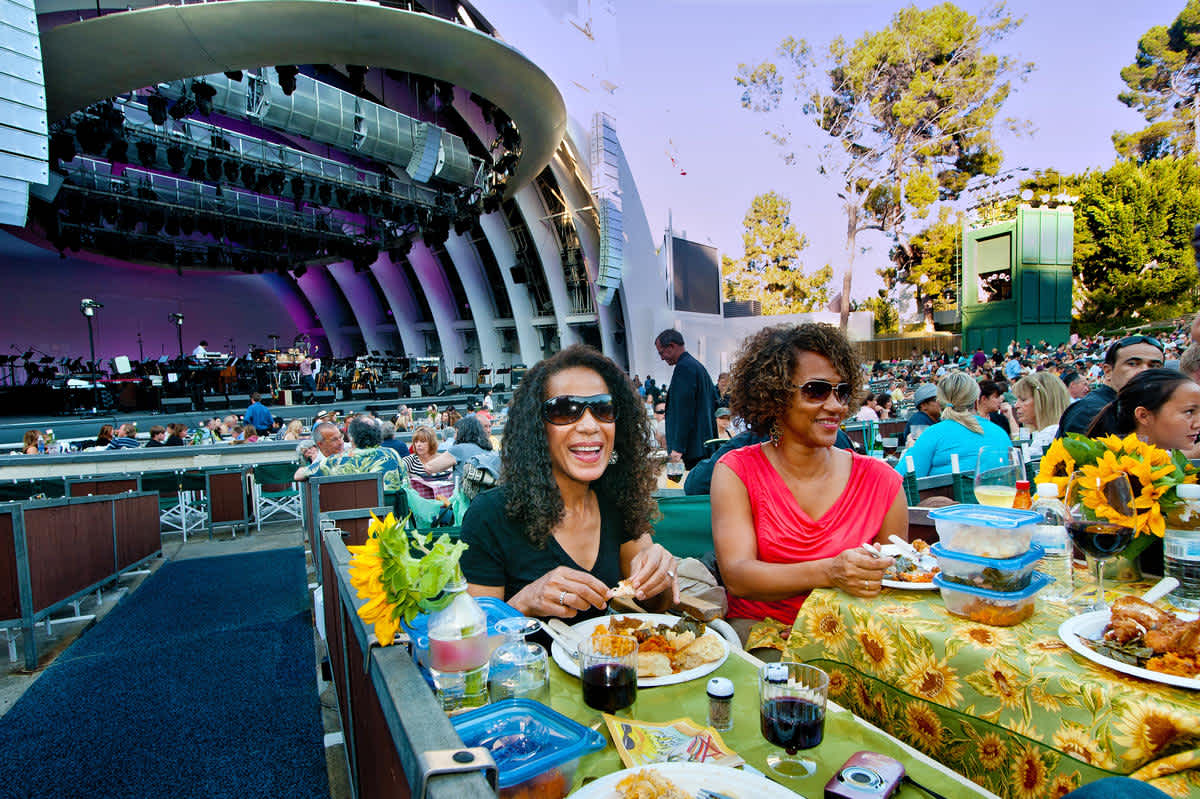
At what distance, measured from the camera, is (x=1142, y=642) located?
4.05 feet

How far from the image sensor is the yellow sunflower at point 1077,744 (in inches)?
44.6

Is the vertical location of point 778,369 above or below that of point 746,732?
above

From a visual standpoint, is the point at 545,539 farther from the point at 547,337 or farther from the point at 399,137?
the point at 547,337

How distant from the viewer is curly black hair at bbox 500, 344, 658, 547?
212cm

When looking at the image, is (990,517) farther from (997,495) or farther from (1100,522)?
(997,495)

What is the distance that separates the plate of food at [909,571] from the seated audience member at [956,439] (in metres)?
2.60

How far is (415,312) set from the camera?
35031mm

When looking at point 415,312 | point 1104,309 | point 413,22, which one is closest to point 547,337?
point 415,312

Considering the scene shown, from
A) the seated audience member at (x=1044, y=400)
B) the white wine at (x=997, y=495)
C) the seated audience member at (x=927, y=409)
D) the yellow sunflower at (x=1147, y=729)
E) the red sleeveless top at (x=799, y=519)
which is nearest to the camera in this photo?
the yellow sunflower at (x=1147, y=729)

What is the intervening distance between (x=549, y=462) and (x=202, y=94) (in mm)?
16304

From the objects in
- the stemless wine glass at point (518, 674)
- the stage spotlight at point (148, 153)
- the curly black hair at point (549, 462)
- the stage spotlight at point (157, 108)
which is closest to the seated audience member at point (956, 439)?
the curly black hair at point (549, 462)

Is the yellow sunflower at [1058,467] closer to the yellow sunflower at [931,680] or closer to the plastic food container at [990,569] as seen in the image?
the plastic food container at [990,569]

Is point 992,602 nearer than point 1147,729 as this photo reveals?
No

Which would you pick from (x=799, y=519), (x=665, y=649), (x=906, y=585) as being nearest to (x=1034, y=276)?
(x=799, y=519)
